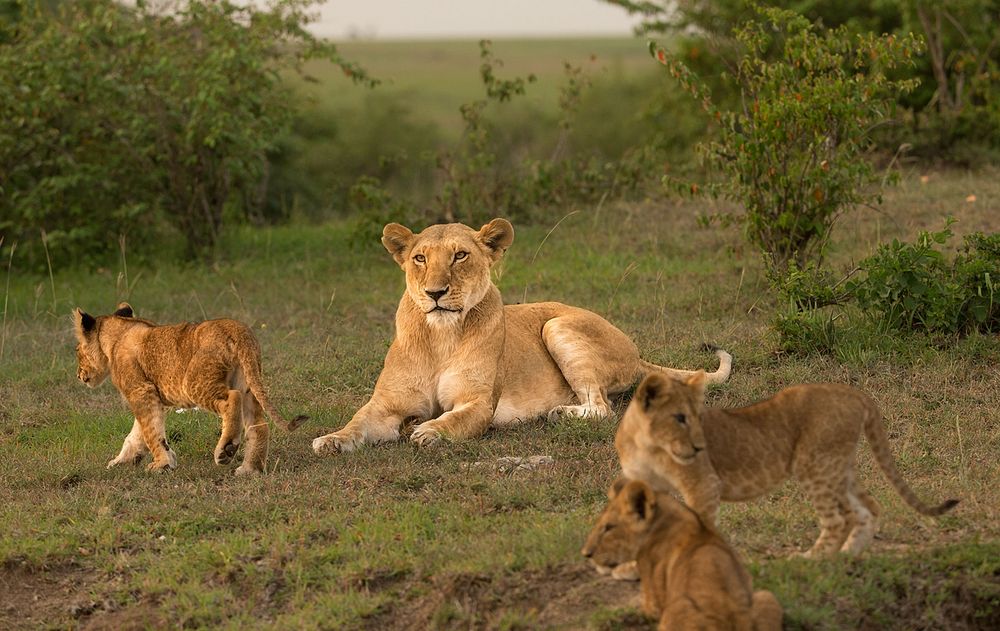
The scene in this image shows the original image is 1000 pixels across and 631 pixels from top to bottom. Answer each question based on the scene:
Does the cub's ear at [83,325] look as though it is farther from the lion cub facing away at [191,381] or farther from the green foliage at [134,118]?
the green foliage at [134,118]

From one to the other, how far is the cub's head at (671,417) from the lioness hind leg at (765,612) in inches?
21.0

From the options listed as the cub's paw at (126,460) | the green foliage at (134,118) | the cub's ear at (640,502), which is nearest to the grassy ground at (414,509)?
the cub's paw at (126,460)

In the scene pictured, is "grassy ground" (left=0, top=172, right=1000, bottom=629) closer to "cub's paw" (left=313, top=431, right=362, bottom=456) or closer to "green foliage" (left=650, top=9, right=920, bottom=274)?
"cub's paw" (left=313, top=431, right=362, bottom=456)

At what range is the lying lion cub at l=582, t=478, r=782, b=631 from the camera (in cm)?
403

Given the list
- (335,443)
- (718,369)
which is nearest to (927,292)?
(718,369)

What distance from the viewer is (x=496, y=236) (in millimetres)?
7402

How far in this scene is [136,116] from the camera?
39.4 ft

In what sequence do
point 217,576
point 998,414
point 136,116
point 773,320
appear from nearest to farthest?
point 217,576 → point 998,414 → point 773,320 → point 136,116

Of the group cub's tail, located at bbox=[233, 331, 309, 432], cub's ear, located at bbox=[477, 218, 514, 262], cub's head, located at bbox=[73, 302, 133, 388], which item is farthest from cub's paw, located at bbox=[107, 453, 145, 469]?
cub's ear, located at bbox=[477, 218, 514, 262]

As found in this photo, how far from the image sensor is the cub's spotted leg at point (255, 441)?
648 centimetres

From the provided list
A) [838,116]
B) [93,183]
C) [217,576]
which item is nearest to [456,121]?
[93,183]

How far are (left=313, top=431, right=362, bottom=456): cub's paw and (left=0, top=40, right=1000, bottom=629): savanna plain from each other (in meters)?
0.07

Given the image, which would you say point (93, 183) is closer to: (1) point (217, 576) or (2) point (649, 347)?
(2) point (649, 347)

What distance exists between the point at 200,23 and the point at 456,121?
121ft
